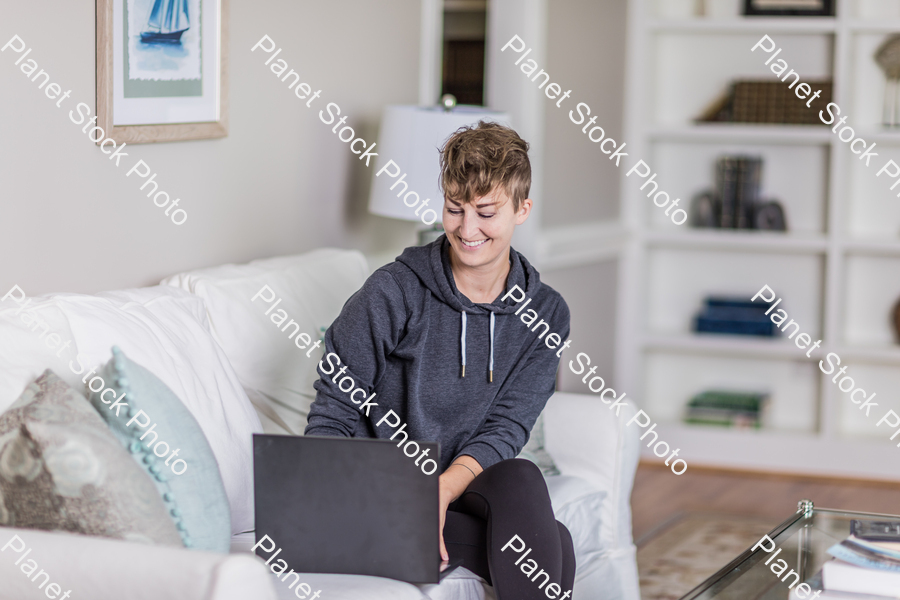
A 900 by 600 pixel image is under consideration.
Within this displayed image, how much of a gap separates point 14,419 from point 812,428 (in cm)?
331

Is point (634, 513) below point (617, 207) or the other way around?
below

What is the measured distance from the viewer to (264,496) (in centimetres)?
141

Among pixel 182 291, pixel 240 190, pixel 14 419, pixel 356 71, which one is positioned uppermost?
pixel 356 71

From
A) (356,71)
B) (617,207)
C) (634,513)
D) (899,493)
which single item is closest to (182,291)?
(356,71)

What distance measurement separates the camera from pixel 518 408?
6.10 ft

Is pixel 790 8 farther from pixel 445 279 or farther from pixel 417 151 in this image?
pixel 445 279

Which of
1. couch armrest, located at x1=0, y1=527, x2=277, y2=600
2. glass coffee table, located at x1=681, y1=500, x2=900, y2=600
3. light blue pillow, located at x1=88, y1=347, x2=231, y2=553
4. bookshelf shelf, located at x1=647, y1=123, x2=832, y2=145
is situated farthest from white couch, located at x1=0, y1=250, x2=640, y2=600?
bookshelf shelf, located at x1=647, y1=123, x2=832, y2=145

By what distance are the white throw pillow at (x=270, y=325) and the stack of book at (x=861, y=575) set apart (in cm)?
106

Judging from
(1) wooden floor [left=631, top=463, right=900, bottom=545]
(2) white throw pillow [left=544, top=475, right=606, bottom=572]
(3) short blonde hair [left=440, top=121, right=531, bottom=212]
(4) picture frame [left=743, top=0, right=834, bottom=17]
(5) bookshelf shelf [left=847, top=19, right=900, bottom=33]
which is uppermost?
(4) picture frame [left=743, top=0, right=834, bottom=17]

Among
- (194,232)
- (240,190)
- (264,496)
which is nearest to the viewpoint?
(264,496)

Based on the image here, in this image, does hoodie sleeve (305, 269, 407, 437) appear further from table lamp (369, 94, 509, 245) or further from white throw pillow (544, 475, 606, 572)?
table lamp (369, 94, 509, 245)

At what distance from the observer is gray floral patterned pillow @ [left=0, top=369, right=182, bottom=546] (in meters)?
1.25

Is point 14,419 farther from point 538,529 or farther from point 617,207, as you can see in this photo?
point 617,207

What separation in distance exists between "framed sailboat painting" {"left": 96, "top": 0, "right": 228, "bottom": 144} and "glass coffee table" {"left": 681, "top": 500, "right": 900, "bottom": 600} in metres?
1.35
